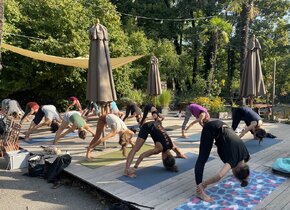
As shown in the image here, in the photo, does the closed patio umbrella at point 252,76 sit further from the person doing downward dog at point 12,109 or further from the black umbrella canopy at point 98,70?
the person doing downward dog at point 12,109

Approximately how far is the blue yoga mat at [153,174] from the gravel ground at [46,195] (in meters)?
0.42

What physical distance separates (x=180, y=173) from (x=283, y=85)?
1886cm

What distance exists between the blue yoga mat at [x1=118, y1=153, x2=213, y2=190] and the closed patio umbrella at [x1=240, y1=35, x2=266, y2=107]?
138 inches

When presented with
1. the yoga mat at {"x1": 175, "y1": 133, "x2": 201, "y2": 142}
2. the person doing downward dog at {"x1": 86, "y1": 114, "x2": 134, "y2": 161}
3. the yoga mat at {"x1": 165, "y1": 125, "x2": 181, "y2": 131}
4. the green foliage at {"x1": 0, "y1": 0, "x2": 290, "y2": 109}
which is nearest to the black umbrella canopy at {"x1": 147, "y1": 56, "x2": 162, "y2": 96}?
the yoga mat at {"x1": 165, "y1": 125, "x2": 181, "y2": 131}

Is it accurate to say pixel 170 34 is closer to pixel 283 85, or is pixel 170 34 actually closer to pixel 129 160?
pixel 283 85

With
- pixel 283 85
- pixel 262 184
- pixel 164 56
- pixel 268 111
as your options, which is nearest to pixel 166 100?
pixel 268 111

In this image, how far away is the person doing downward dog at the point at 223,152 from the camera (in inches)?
139

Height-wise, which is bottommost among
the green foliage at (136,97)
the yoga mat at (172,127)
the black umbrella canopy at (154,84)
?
the yoga mat at (172,127)

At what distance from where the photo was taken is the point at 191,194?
3.85 m

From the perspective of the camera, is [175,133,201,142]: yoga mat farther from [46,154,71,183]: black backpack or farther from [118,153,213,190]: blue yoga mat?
[46,154,71,183]: black backpack

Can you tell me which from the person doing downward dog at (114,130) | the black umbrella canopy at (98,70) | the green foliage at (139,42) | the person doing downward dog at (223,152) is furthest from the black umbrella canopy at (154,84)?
the person doing downward dog at (223,152)

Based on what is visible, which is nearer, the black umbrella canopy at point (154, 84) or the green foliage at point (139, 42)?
the black umbrella canopy at point (154, 84)

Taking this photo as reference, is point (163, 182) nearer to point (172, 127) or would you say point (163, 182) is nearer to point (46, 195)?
point (46, 195)

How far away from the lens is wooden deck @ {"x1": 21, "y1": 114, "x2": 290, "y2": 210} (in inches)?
143
